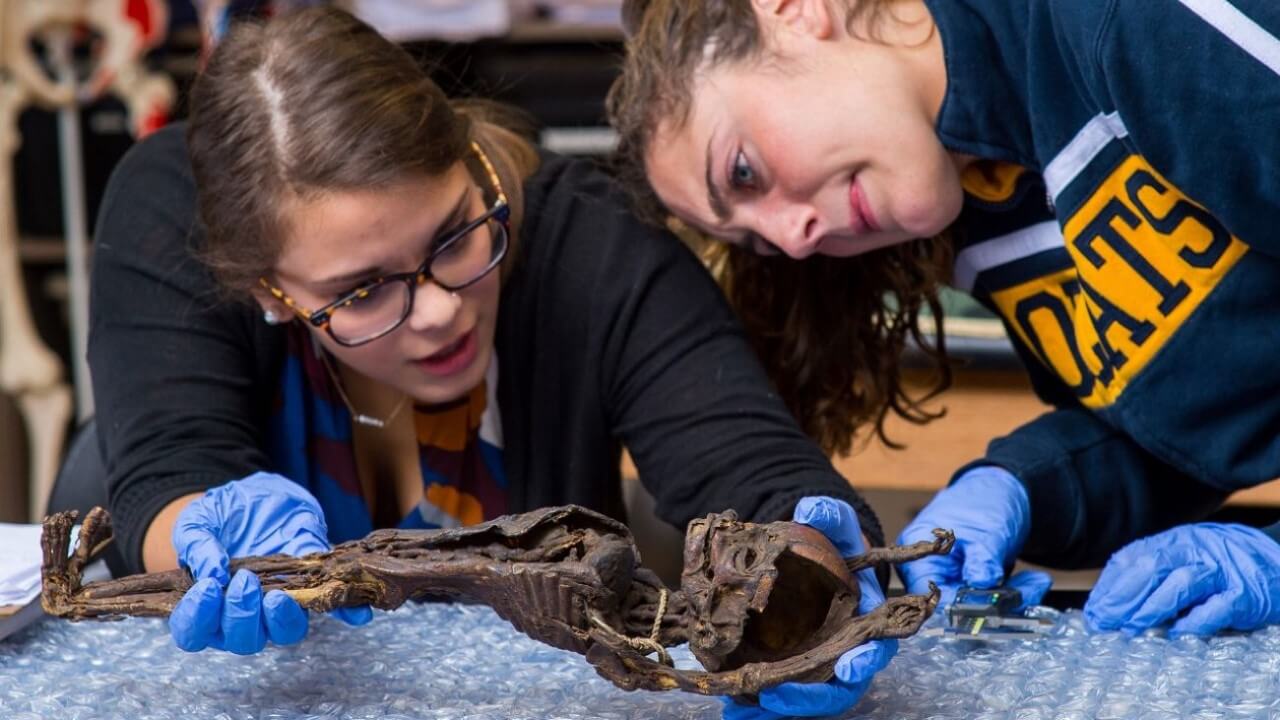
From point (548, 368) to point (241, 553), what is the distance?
40 centimetres

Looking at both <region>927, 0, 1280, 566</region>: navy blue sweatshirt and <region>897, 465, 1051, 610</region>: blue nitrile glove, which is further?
<region>897, 465, 1051, 610</region>: blue nitrile glove

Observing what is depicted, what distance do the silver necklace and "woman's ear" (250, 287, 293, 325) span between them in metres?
0.12

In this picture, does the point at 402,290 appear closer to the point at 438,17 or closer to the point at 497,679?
the point at 497,679

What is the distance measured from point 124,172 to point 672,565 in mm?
779

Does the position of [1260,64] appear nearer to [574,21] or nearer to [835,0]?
[835,0]

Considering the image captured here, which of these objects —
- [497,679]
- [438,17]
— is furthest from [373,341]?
[438,17]

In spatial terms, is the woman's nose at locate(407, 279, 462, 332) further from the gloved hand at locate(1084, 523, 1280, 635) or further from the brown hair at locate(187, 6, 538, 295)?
the gloved hand at locate(1084, 523, 1280, 635)

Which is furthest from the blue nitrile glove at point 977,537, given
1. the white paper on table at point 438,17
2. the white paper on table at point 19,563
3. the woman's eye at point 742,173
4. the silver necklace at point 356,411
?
the white paper on table at point 438,17

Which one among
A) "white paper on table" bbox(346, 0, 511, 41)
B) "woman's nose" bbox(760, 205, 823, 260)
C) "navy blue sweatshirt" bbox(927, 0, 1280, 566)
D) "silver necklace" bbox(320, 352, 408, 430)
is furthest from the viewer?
"white paper on table" bbox(346, 0, 511, 41)

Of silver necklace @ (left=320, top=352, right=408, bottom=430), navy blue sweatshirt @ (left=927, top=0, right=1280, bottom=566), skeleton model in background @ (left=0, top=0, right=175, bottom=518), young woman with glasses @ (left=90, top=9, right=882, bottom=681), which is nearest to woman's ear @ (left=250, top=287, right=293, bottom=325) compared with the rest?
young woman with glasses @ (left=90, top=9, right=882, bottom=681)

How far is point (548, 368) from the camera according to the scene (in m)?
1.40

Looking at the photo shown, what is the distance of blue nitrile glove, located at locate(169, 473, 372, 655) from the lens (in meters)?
0.95

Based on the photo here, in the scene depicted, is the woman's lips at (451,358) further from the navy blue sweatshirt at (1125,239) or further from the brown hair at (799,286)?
the navy blue sweatshirt at (1125,239)

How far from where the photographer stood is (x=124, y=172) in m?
1.42
